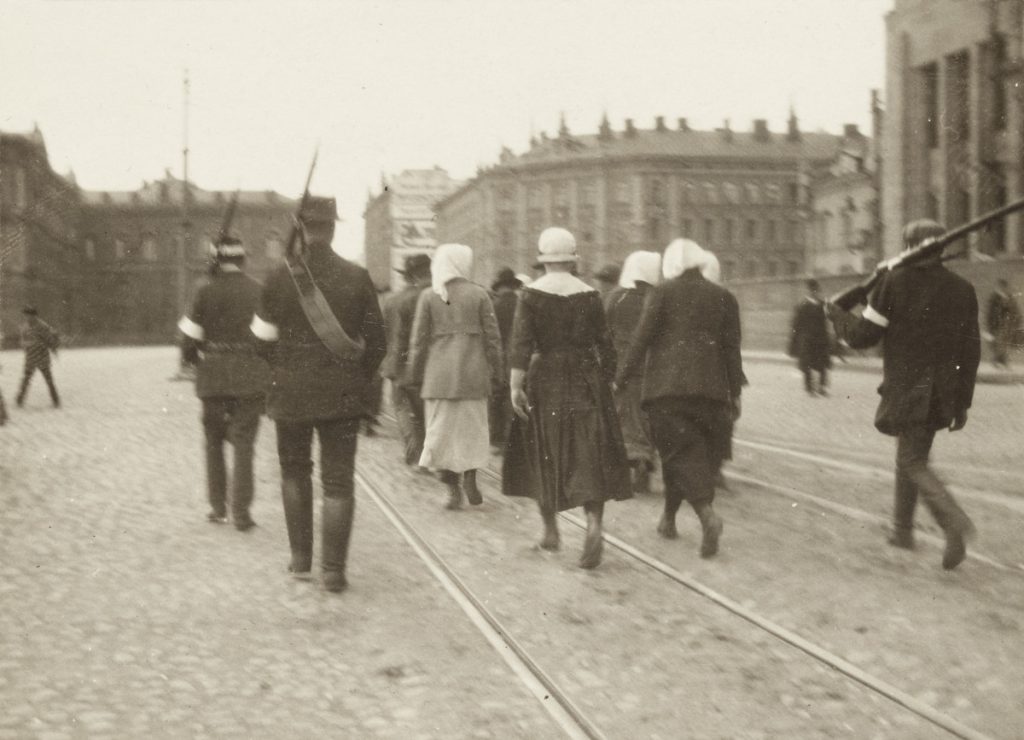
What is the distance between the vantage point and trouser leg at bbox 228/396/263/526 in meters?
8.60

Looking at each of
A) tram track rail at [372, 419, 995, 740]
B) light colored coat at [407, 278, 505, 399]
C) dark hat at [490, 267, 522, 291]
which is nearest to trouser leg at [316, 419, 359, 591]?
tram track rail at [372, 419, 995, 740]

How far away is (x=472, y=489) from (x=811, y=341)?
13.6m

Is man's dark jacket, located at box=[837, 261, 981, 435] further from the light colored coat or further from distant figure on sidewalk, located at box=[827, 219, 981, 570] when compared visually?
the light colored coat

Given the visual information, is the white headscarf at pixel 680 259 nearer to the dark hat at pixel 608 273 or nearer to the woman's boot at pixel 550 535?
the woman's boot at pixel 550 535

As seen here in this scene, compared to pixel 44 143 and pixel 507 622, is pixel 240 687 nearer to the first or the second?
pixel 507 622

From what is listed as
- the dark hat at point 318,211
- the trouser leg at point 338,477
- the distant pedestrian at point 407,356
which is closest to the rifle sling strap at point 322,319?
the dark hat at point 318,211

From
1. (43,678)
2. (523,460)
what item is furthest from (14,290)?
(43,678)

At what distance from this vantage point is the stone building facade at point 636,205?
61375 mm

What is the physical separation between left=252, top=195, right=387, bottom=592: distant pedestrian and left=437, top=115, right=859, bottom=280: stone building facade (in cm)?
4907

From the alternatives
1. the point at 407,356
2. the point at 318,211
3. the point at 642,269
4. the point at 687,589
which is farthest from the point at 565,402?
the point at 407,356

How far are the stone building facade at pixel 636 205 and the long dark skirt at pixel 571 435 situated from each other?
157 feet

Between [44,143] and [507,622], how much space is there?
4.75 meters

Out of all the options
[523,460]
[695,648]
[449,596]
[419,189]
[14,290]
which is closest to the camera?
[695,648]

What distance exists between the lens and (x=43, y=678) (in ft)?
16.8
